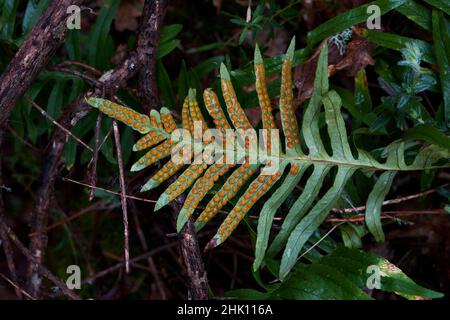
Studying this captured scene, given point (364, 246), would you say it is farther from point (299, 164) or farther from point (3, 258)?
point (3, 258)

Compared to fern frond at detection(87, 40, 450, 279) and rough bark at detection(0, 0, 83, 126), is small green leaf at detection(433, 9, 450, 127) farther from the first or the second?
rough bark at detection(0, 0, 83, 126)

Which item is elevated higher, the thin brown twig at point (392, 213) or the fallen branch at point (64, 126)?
the fallen branch at point (64, 126)

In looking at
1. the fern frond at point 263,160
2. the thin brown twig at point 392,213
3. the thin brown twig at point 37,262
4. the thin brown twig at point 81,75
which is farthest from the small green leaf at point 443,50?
the thin brown twig at point 37,262

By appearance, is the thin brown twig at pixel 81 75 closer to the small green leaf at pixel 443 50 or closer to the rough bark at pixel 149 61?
the rough bark at pixel 149 61

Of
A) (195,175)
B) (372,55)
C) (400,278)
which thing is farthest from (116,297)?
(372,55)

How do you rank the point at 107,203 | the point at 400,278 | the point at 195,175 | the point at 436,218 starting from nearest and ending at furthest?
1. the point at 400,278
2. the point at 195,175
3. the point at 436,218
4. the point at 107,203

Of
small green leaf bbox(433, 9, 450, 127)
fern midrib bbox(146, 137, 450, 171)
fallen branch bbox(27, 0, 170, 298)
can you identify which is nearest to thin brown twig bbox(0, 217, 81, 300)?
fallen branch bbox(27, 0, 170, 298)

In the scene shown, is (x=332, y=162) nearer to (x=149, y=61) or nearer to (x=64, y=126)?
(x=149, y=61)

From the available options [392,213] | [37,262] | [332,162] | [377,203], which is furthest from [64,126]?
[392,213]
